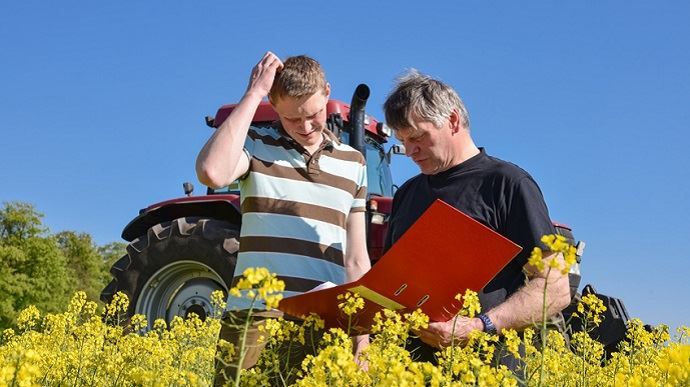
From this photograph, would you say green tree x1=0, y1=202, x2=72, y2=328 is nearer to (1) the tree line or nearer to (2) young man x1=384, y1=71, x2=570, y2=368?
(1) the tree line

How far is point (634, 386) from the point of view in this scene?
1777 millimetres

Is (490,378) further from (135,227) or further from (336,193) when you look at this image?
(135,227)

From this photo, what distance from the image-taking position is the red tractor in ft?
21.6

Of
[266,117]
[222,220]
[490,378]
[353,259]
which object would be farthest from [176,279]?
[490,378]

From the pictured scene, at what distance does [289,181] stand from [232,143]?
1.05 feet

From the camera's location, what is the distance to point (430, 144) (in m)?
3.01

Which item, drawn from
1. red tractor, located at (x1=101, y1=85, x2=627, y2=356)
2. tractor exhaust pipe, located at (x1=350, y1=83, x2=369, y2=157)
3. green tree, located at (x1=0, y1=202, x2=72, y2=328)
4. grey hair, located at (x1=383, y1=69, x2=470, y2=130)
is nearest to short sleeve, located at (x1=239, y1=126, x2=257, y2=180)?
grey hair, located at (x1=383, y1=69, x2=470, y2=130)

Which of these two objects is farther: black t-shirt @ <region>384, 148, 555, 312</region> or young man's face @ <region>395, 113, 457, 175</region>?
young man's face @ <region>395, 113, 457, 175</region>

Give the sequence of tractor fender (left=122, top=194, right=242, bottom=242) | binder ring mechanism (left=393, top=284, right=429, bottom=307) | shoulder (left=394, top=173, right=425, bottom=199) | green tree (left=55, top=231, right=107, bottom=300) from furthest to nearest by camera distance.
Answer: green tree (left=55, top=231, right=107, bottom=300) → tractor fender (left=122, top=194, right=242, bottom=242) → shoulder (left=394, top=173, right=425, bottom=199) → binder ring mechanism (left=393, top=284, right=429, bottom=307)

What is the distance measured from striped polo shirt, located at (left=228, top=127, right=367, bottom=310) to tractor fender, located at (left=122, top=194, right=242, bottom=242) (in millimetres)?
3887

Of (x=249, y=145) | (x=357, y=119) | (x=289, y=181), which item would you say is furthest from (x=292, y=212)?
(x=357, y=119)

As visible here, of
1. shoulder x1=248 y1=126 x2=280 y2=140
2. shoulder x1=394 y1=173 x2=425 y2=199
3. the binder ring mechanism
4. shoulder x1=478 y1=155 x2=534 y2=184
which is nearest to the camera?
the binder ring mechanism

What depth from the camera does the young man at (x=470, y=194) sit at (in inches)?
106

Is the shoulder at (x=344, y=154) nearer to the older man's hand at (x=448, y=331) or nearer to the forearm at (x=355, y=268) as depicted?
the forearm at (x=355, y=268)
